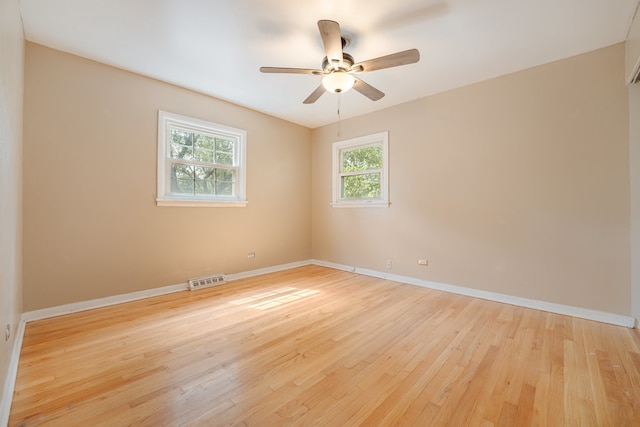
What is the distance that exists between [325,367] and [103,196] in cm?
297

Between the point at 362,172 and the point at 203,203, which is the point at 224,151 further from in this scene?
the point at 362,172

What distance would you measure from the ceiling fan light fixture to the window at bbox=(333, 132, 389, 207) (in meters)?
1.85

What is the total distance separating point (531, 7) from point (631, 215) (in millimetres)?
2101

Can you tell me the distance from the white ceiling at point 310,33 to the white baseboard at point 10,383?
266cm

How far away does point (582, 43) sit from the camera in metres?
2.53

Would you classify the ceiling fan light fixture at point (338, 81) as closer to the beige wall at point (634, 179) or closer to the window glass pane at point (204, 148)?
the window glass pane at point (204, 148)

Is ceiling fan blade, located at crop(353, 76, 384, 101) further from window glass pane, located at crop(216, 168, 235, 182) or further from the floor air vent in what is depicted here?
the floor air vent

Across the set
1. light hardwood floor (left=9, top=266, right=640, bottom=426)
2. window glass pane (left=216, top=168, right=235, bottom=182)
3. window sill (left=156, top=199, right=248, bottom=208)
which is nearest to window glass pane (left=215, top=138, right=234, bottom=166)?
window glass pane (left=216, top=168, right=235, bottom=182)

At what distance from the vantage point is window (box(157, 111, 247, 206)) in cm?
339

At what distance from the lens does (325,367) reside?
1817 millimetres

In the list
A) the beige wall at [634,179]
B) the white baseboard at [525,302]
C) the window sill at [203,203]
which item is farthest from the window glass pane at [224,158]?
the beige wall at [634,179]

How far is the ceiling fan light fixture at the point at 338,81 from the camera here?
95.6 inches

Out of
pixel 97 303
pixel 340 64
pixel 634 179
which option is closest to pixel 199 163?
pixel 97 303

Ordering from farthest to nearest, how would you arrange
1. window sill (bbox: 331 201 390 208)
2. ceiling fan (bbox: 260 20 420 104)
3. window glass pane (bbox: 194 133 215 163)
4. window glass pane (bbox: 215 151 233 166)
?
window sill (bbox: 331 201 390 208)
window glass pane (bbox: 215 151 233 166)
window glass pane (bbox: 194 133 215 163)
ceiling fan (bbox: 260 20 420 104)
